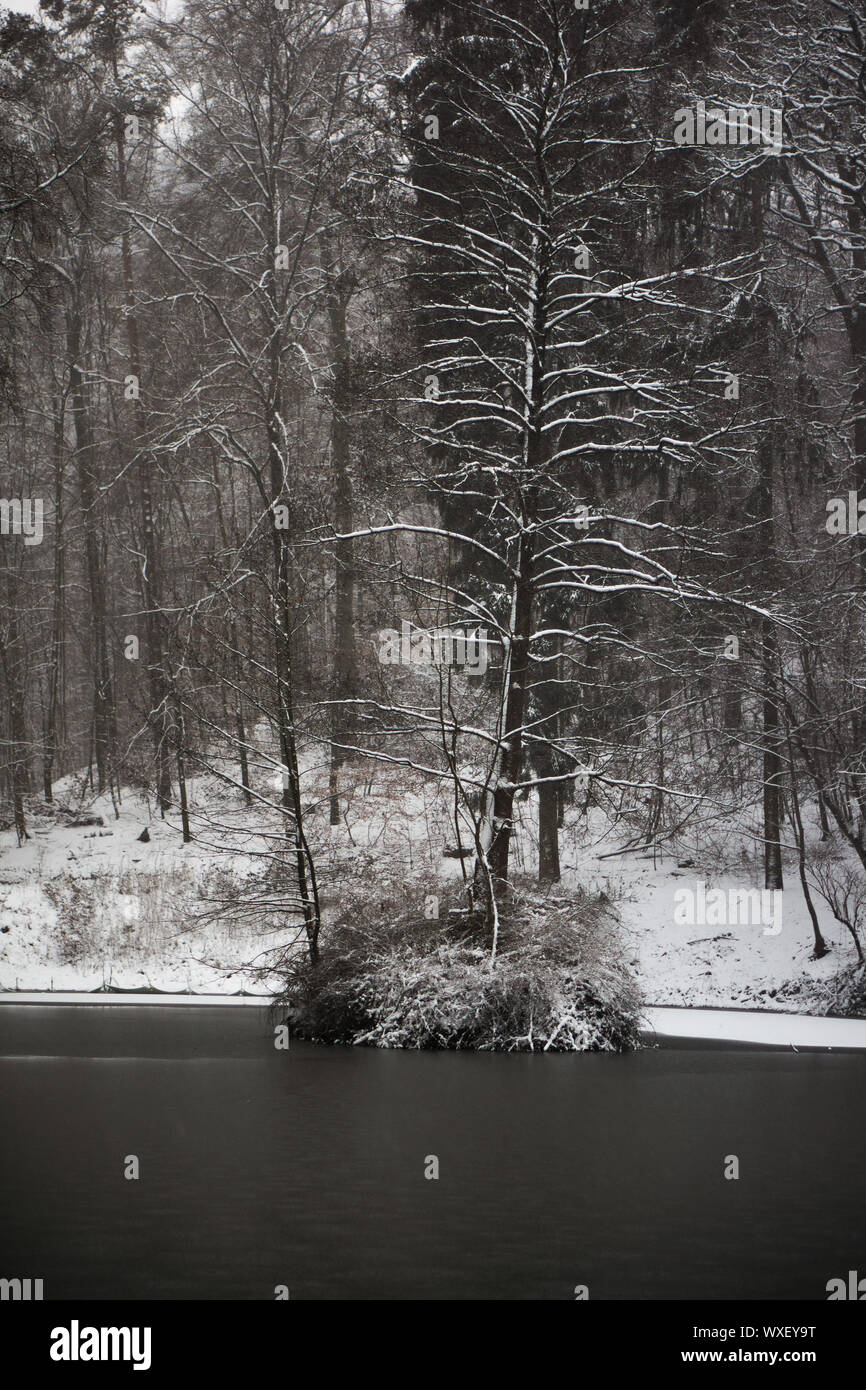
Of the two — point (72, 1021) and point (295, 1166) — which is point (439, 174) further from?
point (295, 1166)

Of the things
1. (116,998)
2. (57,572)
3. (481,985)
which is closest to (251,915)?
(481,985)

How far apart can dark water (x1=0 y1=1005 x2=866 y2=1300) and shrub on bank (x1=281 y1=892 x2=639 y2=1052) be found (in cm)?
68

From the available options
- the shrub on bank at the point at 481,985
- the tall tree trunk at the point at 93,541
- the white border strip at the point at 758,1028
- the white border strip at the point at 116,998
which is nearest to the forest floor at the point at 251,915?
the white border strip at the point at 116,998

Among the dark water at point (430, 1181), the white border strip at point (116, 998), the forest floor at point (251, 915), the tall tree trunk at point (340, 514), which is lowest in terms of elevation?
the dark water at point (430, 1181)

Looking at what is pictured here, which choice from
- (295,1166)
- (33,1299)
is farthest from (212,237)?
(33,1299)

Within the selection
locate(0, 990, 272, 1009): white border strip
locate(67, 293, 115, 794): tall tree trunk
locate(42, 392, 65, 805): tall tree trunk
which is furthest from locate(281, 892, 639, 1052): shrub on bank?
locate(42, 392, 65, 805): tall tree trunk

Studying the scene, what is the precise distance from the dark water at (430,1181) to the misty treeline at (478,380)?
400 centimetres

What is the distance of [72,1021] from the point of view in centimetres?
1878

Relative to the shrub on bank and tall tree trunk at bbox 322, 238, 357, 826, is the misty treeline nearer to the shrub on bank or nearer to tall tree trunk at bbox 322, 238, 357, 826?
tall tree trunk at bbox 322, 238, 357, 826

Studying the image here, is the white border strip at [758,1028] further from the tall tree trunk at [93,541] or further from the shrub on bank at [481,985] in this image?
the tall tree trunk at [93,541]

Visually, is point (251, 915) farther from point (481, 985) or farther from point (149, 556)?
point (149, 556)

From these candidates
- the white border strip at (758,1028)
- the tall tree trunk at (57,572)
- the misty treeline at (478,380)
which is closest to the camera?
the white border strip at (758,1028)

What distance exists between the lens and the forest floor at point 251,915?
2028 cm

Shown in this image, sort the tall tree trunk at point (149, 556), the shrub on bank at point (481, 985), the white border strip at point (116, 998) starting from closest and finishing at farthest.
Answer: the shrub on bank at point (481, 985)
the white border strip at point (116, 998)
the tall tree trunk at point (149, 556)
